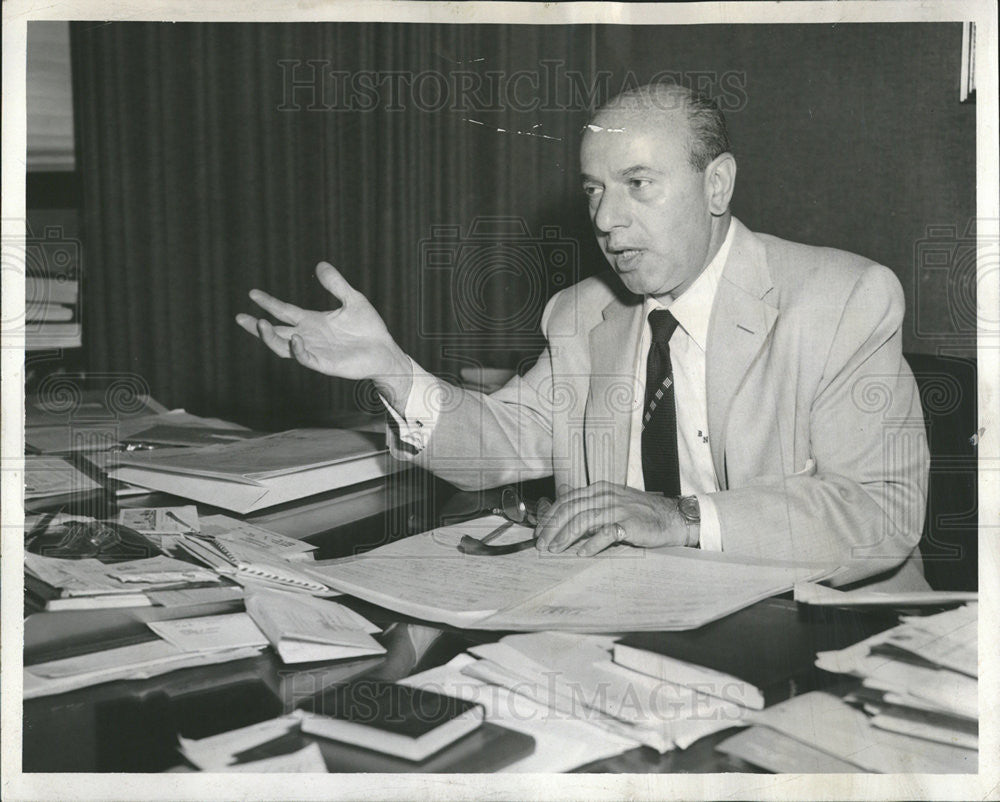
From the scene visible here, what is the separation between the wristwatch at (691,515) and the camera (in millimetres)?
1163

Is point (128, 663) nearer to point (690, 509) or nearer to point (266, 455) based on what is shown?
point (266, 455)

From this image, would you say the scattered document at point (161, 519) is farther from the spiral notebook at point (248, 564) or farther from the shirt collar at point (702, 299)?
the shirt collar at point (702, 299)

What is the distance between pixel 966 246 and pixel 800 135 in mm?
299

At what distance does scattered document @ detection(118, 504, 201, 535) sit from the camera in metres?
1.20

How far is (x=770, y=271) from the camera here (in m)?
1.35

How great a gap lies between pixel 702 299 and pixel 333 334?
60 centimetres

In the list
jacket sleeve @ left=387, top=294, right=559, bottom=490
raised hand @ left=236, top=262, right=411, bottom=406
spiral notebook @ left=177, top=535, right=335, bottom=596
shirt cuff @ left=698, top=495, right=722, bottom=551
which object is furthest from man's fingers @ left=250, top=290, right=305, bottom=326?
shirt cuff @ left=698, top=495, right=722, bottom=551

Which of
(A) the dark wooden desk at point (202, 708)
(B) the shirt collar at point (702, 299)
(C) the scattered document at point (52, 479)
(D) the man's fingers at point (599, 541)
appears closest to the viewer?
(A) the dark wooden desk at point (202, 708)

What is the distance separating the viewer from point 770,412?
51.3 inches

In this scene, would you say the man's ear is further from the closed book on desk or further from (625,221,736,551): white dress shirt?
the closed book on desk

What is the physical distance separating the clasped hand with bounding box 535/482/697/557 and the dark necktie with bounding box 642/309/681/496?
0.18 metres

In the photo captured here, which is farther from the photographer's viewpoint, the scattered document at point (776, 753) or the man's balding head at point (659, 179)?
the man's balding head at point (659, 179)

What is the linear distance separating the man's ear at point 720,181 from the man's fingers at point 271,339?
27.8 inches

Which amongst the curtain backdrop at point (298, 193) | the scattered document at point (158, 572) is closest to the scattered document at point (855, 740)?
the scattered document at point (158, 572)
